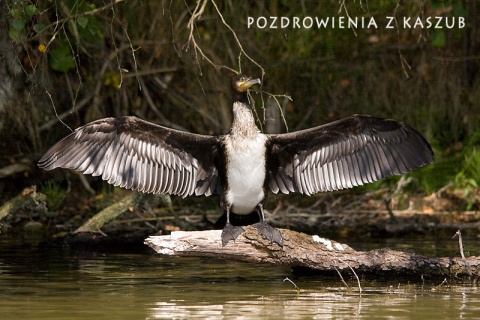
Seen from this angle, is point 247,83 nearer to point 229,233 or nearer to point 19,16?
point 229,233

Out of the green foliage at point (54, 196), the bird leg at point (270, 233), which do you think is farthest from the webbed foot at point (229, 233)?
the green foliage at point (54, 196)

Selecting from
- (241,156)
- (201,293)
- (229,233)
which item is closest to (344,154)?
(241,156)

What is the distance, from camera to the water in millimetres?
5648

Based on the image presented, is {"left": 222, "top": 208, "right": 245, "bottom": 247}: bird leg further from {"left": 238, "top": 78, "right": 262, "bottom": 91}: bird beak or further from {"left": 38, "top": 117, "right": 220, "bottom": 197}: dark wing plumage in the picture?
{"left": 238, "top": 78, "right": 262, "bottom": 91}: bird beak

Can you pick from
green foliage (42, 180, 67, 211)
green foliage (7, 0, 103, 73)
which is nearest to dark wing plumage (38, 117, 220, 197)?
green foliage (7, 0, 103, 73)

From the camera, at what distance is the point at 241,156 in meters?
7.06

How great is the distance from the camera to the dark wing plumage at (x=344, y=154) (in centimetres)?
723

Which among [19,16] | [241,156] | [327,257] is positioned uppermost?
[19,16]

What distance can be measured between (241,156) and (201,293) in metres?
1.10

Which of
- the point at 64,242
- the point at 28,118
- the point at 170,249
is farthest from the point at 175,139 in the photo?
the point at 28,118

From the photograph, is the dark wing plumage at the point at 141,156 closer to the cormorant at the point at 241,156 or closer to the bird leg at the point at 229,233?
the cormorant at the point at 241,156

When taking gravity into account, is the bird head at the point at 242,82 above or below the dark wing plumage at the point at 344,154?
above

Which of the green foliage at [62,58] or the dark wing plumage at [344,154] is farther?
the green foliage at [62,58]

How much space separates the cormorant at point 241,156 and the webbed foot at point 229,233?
0.84 feet
